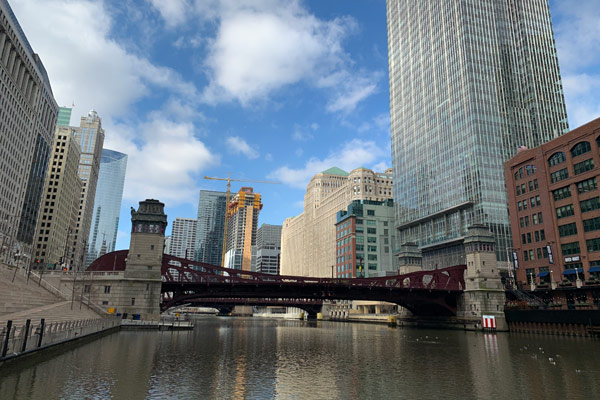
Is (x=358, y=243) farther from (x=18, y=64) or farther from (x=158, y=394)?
(x=158, y=394)

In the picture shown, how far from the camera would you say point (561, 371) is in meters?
30.2

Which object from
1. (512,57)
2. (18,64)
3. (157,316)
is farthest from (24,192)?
(512,57)

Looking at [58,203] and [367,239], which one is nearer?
[367,239]

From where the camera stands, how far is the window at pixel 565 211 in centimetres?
7838

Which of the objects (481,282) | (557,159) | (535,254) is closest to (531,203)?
(557,159)

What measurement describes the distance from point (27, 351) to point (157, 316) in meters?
41.1

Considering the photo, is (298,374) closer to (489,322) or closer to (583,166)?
(489,322)

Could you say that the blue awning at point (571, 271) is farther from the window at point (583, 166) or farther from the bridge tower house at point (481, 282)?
the window at point (583, 166)

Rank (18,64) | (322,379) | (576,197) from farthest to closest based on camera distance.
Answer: (18,64)
(576,197)
(322,379)

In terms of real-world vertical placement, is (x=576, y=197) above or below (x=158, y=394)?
above

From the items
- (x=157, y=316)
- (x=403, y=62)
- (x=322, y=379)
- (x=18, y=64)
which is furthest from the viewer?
(x=403, y=62)

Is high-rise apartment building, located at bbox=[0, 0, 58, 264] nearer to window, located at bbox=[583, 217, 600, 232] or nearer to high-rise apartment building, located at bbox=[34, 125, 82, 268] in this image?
high-rise apartment building, located at bbox=[34, 125, 82, 268]

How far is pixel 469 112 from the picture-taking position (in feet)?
403

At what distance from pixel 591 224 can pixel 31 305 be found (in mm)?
86013
